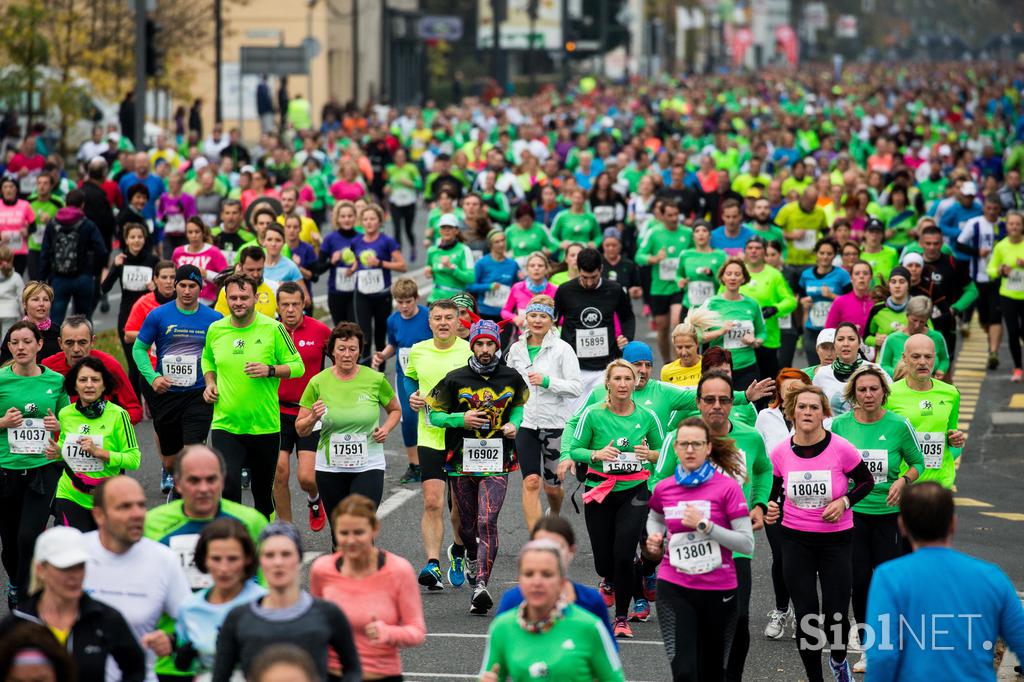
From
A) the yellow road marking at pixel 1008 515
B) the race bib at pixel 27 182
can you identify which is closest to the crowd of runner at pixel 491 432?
the yellow road marking at pixel 1008 515

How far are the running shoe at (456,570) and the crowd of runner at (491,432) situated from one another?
0.01m

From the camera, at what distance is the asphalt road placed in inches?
385

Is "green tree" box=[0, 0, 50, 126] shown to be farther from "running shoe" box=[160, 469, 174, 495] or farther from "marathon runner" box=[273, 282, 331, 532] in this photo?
"marathon runner" box=[273, 282, 331, 532]

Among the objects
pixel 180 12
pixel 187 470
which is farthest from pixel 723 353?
pixel 180 12

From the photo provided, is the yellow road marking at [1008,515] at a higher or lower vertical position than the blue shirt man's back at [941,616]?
lower

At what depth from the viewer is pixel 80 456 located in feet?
32.8

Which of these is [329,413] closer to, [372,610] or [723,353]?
[723,353]

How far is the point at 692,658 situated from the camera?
844 cm

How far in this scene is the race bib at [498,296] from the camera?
55.0ft

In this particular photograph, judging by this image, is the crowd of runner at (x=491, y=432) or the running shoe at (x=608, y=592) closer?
A: the crowd of runner at (x=491, y=432)

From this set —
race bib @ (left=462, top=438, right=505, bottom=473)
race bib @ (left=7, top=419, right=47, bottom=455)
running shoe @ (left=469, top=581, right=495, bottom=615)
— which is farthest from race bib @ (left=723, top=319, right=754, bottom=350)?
race bib @ (left=7, top=419, right=47, bottom=455)

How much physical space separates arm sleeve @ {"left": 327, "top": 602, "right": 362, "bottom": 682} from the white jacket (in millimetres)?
4916

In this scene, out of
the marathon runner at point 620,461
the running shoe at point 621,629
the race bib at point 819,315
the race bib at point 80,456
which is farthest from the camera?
the race bib at point 819,315

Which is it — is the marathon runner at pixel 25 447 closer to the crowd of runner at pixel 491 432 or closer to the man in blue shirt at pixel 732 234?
the crowd of runner at pixel 491 432
